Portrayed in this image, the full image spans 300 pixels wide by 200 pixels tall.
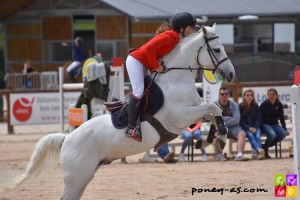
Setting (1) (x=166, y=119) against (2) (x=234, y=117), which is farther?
(2) (x=234, y=117)

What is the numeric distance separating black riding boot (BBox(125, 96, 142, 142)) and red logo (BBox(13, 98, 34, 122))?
38.2 feet

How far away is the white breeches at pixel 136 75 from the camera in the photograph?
8641 mm

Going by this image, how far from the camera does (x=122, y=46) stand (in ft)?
98.5

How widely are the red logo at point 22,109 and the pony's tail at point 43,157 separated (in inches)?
430

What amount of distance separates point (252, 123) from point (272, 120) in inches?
18.6

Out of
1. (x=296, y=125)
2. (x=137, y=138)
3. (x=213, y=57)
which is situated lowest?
(x=137, y=138)

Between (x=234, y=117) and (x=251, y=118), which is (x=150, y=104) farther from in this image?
(x=251, y=118)

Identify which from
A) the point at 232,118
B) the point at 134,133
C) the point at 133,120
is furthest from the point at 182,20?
the point at 232,118

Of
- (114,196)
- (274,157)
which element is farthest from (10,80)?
(114,196)

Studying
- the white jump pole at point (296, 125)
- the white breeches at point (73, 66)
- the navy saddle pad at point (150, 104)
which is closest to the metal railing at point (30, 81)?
the white breeches at point (73, 66)

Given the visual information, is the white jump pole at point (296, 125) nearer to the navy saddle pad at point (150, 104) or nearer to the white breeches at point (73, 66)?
the navy saddle pad at point (150, 104)

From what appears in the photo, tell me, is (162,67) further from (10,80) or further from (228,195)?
(10,80)

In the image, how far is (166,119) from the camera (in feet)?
28.3

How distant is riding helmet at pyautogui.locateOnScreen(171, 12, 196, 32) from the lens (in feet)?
28.3
